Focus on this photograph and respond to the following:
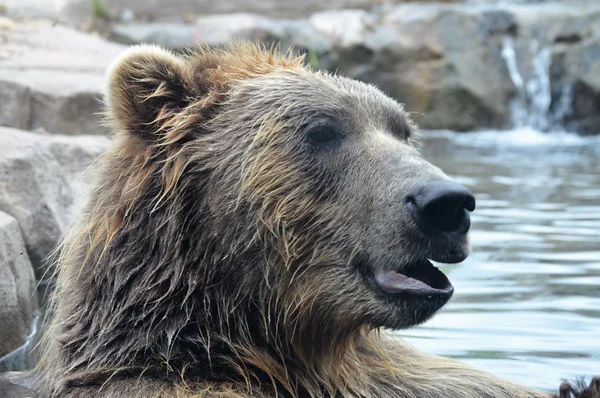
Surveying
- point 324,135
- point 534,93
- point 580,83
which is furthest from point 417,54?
point 324,135

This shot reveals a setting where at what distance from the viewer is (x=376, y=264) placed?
4242mm

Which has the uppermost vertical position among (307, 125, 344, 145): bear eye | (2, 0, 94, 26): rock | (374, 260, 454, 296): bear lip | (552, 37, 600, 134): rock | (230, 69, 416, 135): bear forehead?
(552, 37, 600, 134): rock

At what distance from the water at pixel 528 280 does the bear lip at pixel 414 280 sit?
54cm

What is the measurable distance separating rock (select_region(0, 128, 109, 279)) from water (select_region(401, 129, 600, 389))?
2544 millimetres

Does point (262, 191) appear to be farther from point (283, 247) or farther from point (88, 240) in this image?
point (88, 240)

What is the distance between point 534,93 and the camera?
19.8 meters

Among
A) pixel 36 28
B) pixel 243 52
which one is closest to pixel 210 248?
pixel 243 52

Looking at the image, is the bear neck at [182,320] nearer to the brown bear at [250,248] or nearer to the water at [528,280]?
the brown bear at [250,248]

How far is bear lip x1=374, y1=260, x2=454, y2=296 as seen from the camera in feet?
13.5

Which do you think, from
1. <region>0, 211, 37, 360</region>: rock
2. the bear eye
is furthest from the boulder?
the bear eye

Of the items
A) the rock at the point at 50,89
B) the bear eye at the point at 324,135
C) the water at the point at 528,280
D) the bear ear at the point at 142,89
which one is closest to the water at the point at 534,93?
the water at the point at 528,280

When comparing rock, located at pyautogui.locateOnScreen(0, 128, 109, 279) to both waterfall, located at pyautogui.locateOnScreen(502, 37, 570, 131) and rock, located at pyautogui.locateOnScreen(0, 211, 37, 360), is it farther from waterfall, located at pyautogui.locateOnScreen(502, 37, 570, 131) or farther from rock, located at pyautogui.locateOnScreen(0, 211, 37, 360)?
waterfall, located at pyautogui.locateOnScreen(502, 37, 570, 131)

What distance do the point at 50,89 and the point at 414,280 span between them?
5202mm

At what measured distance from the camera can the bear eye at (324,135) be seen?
4636 mm
